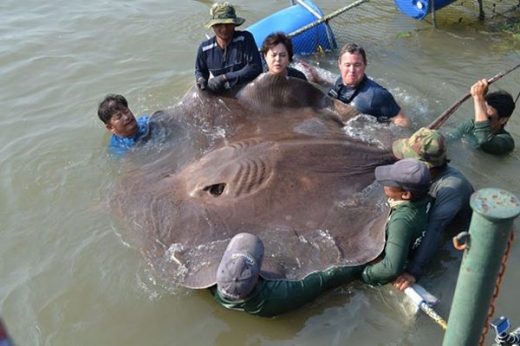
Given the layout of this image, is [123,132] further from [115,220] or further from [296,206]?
[296,206]

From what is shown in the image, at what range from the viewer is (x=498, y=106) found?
18.2ft

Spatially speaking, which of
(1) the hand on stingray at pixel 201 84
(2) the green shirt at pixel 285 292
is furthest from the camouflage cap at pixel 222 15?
(2) the green shirt at pixel 285 292

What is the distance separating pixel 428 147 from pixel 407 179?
2.04 feet

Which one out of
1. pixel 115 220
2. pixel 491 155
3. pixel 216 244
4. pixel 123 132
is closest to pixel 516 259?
pixel 491 155

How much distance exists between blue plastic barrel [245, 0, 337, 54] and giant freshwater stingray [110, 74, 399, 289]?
9.20ft

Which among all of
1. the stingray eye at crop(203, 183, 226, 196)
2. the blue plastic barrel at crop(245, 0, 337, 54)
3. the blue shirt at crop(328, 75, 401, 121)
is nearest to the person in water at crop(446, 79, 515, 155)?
the blue shirt at crop(328, 75, 401, 121)

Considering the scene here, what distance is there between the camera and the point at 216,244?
392cm

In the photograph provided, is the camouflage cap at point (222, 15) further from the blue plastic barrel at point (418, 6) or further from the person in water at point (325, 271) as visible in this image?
the blue plastic barrel at point (418, 6)

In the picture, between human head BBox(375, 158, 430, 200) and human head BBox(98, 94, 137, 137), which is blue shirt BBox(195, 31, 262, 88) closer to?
human head BBox(98, 94, 137, 137)

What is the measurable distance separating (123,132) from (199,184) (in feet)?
5.89

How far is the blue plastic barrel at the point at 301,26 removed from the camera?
7.78 m

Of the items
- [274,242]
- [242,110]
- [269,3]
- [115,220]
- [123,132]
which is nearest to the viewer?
[274,242]

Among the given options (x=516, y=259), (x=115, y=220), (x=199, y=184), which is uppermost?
(x=199, y=184)

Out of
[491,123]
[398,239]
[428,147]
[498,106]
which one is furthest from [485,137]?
[398,239]
